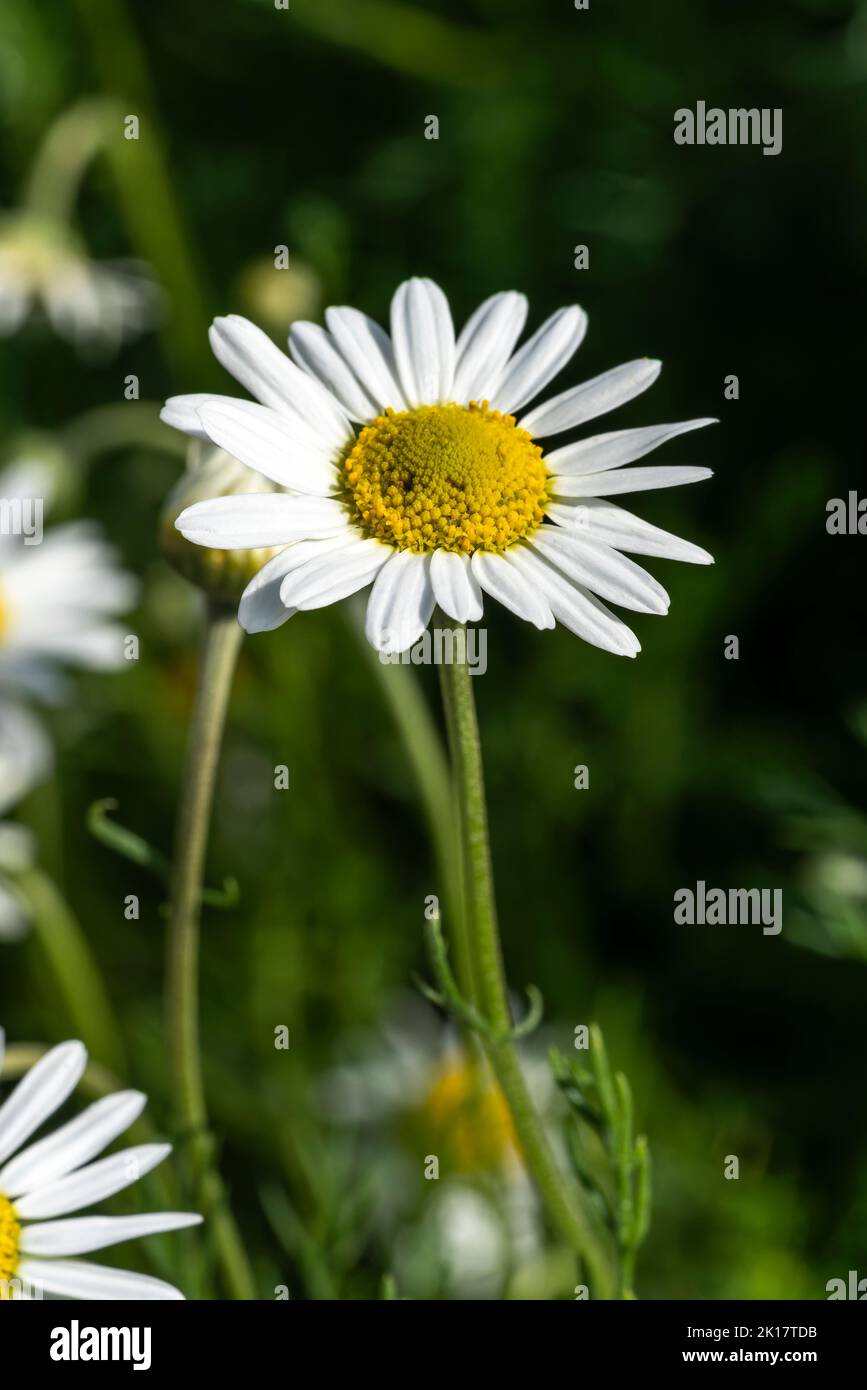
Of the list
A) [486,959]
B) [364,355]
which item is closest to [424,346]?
[364,355]

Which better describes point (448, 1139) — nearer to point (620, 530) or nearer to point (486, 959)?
point (486, 959)

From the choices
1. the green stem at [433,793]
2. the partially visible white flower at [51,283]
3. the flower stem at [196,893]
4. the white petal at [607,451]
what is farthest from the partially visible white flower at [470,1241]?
the partially visible white flower at [51,283]

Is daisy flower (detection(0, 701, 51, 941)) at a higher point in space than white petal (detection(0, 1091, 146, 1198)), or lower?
higher

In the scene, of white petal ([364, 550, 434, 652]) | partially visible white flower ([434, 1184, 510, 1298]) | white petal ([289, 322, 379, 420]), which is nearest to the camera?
white petal ([364, 550, 434, 652])

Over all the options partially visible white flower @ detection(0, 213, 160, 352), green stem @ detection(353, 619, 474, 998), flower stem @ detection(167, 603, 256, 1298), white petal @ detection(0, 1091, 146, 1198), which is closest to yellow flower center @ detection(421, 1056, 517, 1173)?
green stem @ detection(353, 619, 474, 998)

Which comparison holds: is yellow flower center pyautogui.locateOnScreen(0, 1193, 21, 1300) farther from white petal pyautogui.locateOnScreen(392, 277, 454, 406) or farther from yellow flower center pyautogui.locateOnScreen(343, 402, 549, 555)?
white petal pyautogui.locateOnScreen(392, 277, 454, 406)
